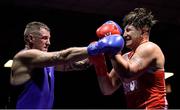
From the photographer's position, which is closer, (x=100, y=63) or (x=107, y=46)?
(x=107, y=46)

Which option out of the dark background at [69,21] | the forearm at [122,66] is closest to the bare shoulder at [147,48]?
the forearm at [122,66]

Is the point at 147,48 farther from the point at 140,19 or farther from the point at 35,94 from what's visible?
the point at 35,94

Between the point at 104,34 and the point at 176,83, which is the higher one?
the point at 104,34

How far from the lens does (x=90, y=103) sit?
7.42 m

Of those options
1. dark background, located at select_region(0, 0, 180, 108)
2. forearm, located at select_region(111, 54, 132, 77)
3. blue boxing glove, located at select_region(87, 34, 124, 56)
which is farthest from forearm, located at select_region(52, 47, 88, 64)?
dark background, located at select_region(0, 0, 180, 108)

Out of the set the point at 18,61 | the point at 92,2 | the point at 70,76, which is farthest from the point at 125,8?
the point at 18,61

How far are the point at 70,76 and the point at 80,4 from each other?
8.67 ft

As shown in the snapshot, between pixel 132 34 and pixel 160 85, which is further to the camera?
pixel 132 34

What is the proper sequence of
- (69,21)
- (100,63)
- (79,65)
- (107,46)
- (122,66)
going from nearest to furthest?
(107,46)
(122,66)
(100,63)
(79,65)
(69,21)

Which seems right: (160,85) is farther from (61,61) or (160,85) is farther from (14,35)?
(14,35)

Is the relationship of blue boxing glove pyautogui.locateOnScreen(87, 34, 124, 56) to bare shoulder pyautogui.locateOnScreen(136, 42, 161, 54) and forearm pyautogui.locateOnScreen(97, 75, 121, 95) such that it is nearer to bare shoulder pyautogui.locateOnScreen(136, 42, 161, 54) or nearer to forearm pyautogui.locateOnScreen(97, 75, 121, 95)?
bare shoulder pyautogui.locateOnScreen(136, 42, 161, 54)

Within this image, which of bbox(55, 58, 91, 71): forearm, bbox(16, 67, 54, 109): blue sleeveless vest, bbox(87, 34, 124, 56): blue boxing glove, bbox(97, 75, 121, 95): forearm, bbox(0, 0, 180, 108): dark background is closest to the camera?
bbox(87, 34, 124, 56): blue boxing glove

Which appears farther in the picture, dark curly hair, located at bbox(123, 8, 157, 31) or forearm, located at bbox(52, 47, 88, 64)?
dark curly hair, located at bbox(123, 8, 157, 31)

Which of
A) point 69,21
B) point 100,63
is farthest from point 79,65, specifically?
point 69,21
